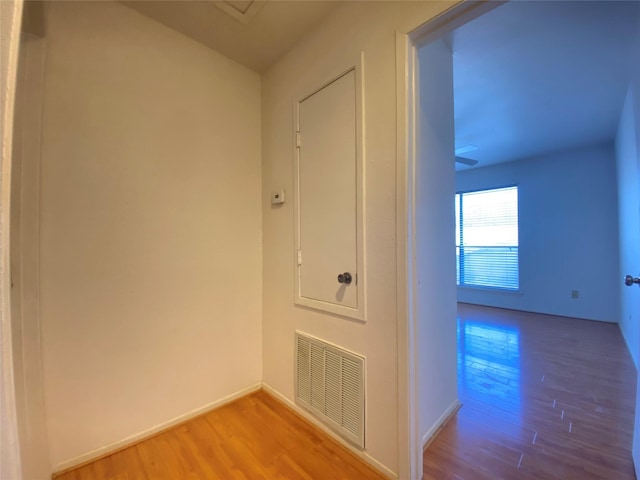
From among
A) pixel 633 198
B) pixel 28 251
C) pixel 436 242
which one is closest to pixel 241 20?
pixel 28 251

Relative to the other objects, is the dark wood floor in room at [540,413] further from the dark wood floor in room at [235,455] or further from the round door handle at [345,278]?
the round door handle at [345,278]

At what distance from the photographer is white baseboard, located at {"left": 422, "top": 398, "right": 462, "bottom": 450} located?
1.63 metres

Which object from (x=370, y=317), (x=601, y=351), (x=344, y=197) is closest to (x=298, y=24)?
(x=344, y=197)

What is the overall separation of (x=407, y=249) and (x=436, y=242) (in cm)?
54

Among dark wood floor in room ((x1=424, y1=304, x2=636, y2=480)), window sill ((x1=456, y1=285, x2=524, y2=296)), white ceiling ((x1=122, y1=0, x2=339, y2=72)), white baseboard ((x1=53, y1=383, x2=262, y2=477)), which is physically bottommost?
dark wood floor in room ((x1=424, y1=304, x2=636, y2=480))

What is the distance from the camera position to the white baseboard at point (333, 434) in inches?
55.1

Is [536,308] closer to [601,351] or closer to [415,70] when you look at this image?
[601,351]

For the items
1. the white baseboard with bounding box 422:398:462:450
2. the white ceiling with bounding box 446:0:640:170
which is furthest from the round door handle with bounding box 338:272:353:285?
the white ceiling with bounding box 446:0:640:170

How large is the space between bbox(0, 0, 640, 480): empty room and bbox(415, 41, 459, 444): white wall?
0.02 metres

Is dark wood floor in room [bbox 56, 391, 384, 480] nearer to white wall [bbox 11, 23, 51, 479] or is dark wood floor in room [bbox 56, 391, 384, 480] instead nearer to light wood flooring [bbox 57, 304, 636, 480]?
light wood flooring [bbox 57, 304, 636, 480]

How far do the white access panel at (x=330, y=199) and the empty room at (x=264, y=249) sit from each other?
0.01 metres

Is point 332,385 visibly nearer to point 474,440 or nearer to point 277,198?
point 474,440

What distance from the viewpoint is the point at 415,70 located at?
1.35 m

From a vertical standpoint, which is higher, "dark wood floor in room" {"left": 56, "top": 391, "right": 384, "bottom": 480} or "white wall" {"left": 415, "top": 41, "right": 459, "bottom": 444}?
"white wall" {"left": 415, "top": 41, "right": 459, "bottom": 444}
